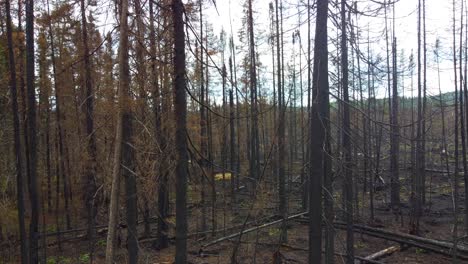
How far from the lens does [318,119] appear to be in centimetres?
566

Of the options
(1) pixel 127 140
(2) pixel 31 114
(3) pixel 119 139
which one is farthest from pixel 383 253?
(2) pixel 31 114

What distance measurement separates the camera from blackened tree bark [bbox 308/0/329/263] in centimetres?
561

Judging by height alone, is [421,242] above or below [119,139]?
below

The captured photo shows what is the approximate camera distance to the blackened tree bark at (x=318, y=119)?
5613mm

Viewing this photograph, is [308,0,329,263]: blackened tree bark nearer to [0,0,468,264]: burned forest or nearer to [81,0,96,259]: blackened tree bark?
[0,0,468,264]: burned forest

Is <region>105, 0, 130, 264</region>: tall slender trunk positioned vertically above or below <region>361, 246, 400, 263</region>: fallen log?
above

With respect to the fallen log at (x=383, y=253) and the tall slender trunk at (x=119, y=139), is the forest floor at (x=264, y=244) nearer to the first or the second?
the fallen log at (x=383, y=253)

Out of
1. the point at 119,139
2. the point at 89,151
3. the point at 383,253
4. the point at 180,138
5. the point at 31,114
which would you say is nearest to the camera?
the point at 119,139

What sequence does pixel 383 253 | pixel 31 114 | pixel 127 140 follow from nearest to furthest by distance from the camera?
pixel 127 140 → pixel 31 114 → pixel 383 253

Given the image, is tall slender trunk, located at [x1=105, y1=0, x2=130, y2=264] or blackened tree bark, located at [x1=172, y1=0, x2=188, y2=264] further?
blackened tree bark, located at [x1=172, y1=0, x2=188, y2=264]

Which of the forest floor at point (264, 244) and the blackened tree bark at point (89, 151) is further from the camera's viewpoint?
the forest floor at point (264, 244)

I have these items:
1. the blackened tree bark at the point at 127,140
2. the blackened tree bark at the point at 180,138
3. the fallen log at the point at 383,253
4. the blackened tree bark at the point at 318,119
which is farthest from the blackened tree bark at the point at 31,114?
the fallen log at the point at 383,253

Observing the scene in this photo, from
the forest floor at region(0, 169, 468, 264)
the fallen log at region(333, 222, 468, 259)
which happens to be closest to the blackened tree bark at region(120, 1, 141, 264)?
the forest floor at region(0, 169, 468, 264)

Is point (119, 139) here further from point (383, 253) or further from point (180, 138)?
point (383, 253)
